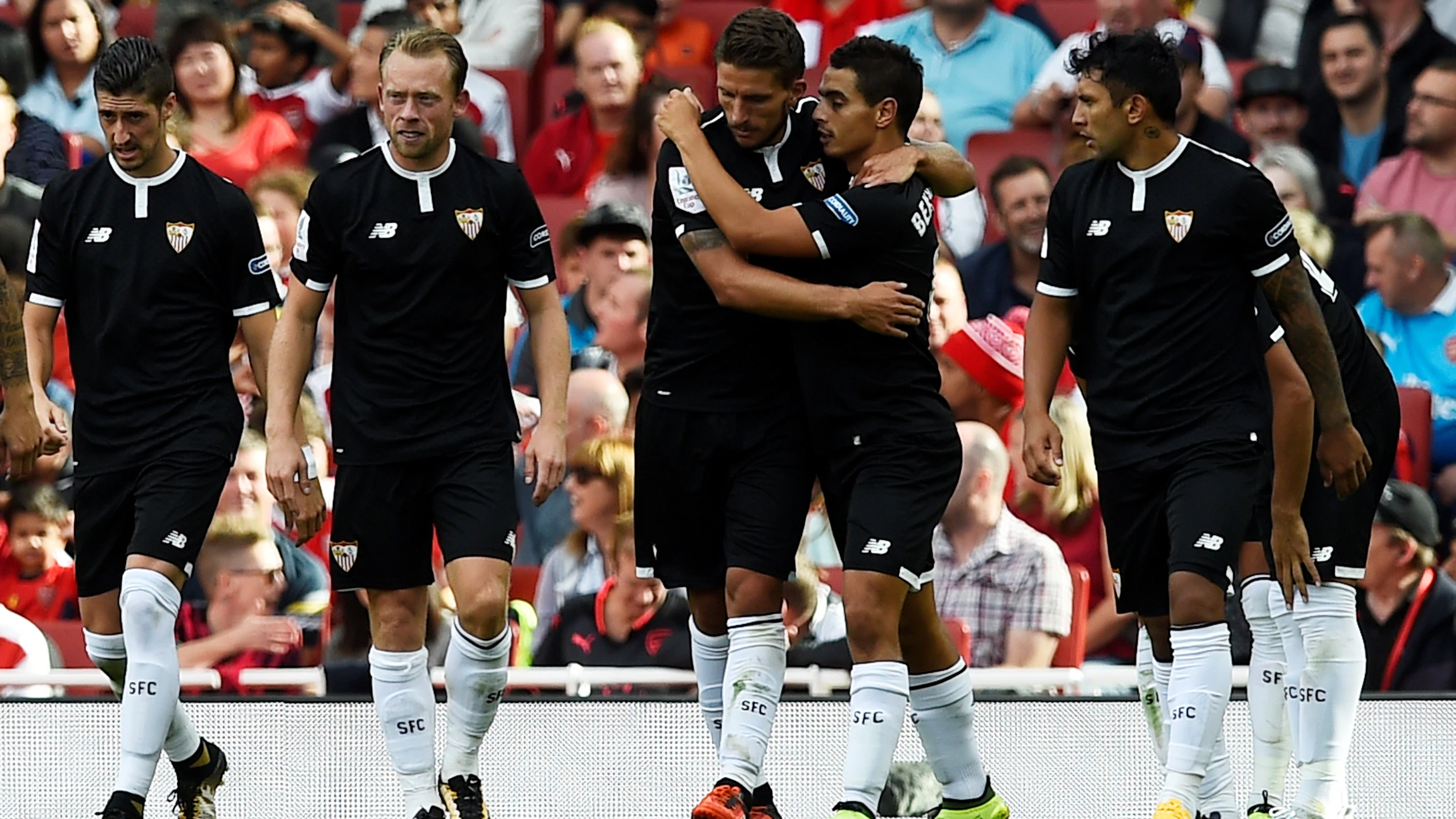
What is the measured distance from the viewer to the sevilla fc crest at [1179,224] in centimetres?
604

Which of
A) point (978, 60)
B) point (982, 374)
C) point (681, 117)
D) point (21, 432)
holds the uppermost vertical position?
point (978, 60)

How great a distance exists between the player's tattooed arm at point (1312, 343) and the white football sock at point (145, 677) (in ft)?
10.5

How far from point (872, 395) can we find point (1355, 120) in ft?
19.5

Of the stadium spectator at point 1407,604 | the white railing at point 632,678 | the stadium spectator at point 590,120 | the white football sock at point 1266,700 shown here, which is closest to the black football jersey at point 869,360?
the white football sock at point 1266,700

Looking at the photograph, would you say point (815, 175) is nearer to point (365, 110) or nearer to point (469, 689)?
point (469, 689)

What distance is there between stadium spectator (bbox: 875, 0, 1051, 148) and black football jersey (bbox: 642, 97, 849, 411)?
521 cm

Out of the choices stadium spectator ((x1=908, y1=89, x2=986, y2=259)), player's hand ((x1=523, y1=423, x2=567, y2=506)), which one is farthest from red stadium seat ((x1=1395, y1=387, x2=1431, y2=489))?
player's hand ((x1=523, y1=423, x2=567, y2=506))

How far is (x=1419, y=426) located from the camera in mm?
9070

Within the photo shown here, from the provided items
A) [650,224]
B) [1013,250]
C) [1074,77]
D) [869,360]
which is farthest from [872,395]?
[1074,77]

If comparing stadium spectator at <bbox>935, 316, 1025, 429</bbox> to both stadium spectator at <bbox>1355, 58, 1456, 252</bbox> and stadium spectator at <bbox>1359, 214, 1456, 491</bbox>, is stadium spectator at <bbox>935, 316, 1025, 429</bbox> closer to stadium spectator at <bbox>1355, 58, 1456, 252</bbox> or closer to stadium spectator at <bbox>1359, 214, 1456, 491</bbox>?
stadium spectator at <bbox>1359, 214, 1456, 491</bbox>

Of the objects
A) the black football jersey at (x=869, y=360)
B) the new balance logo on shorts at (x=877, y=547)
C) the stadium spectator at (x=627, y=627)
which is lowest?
the stadium spectator at (x=627, y=627)

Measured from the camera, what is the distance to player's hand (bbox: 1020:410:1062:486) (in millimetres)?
6176

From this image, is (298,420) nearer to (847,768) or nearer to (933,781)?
(847,768)

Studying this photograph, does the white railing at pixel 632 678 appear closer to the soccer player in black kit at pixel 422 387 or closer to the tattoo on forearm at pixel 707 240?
the soccer player in black kit at pixel 422 387
